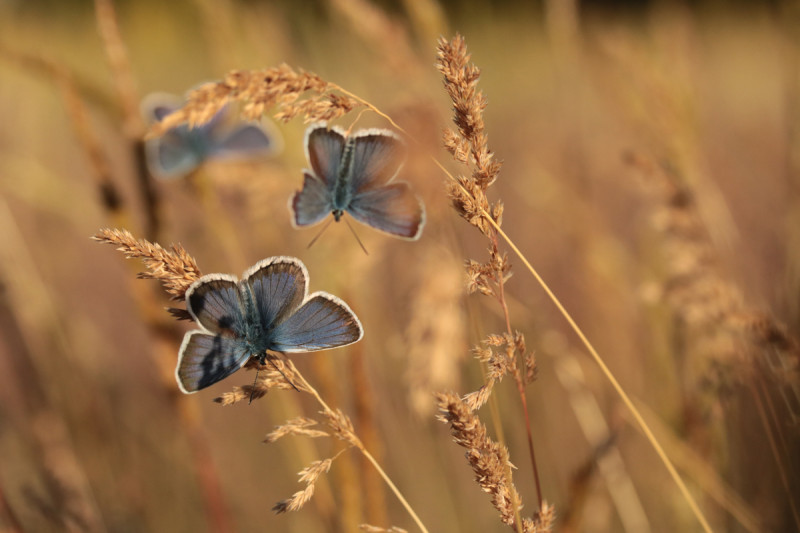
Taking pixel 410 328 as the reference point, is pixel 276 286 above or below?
above

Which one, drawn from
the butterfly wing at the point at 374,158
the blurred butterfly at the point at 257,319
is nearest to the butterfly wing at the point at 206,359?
the blurred butterfly at the point at 257,319

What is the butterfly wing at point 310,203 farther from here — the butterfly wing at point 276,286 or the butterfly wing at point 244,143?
the butterfly wing at point 244,143

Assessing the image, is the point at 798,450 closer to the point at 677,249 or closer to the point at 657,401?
the point at 677,249

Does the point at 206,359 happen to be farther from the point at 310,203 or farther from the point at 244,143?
the point at 244,143

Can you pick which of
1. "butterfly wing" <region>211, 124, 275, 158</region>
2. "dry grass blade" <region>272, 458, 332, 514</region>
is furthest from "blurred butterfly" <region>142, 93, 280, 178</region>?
"dry grass blade" <region>272, 458, 332, 514</region>

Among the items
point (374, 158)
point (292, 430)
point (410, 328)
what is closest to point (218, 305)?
point (292, 430)

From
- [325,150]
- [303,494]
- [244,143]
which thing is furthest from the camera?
[244,143]
